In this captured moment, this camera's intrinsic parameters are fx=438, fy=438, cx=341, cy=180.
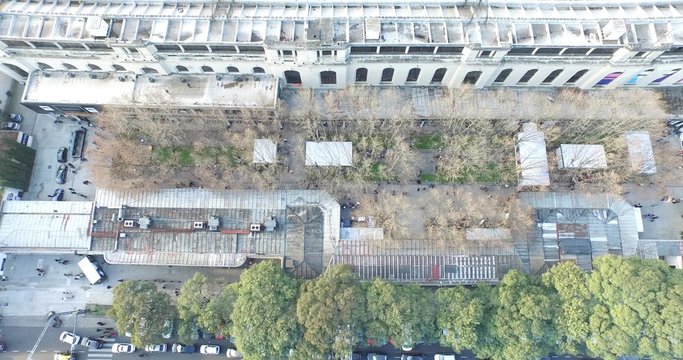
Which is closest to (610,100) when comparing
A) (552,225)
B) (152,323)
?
(552,225)

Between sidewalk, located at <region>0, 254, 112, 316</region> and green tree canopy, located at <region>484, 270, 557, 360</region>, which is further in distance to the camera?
sidewalk, located at <region>0, 254, 112, 316</region>

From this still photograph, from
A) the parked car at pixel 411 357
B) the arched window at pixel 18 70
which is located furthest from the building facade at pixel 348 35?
the parked car at pixel 411 357

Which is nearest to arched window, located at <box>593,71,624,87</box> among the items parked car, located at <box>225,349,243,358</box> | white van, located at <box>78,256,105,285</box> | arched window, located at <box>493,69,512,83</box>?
arched window, located at <box>493,69,512,83</box>

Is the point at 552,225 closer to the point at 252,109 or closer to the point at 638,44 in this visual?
the point at 638,44

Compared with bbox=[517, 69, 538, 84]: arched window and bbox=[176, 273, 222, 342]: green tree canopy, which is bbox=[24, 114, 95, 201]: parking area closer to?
bbox=[176, 273, 222, 342]: green tree canopy

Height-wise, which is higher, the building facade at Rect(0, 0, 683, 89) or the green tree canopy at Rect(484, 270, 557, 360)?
the building facade at Rect(0, 0, 683, 89)

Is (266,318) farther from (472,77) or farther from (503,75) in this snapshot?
(503,75)
